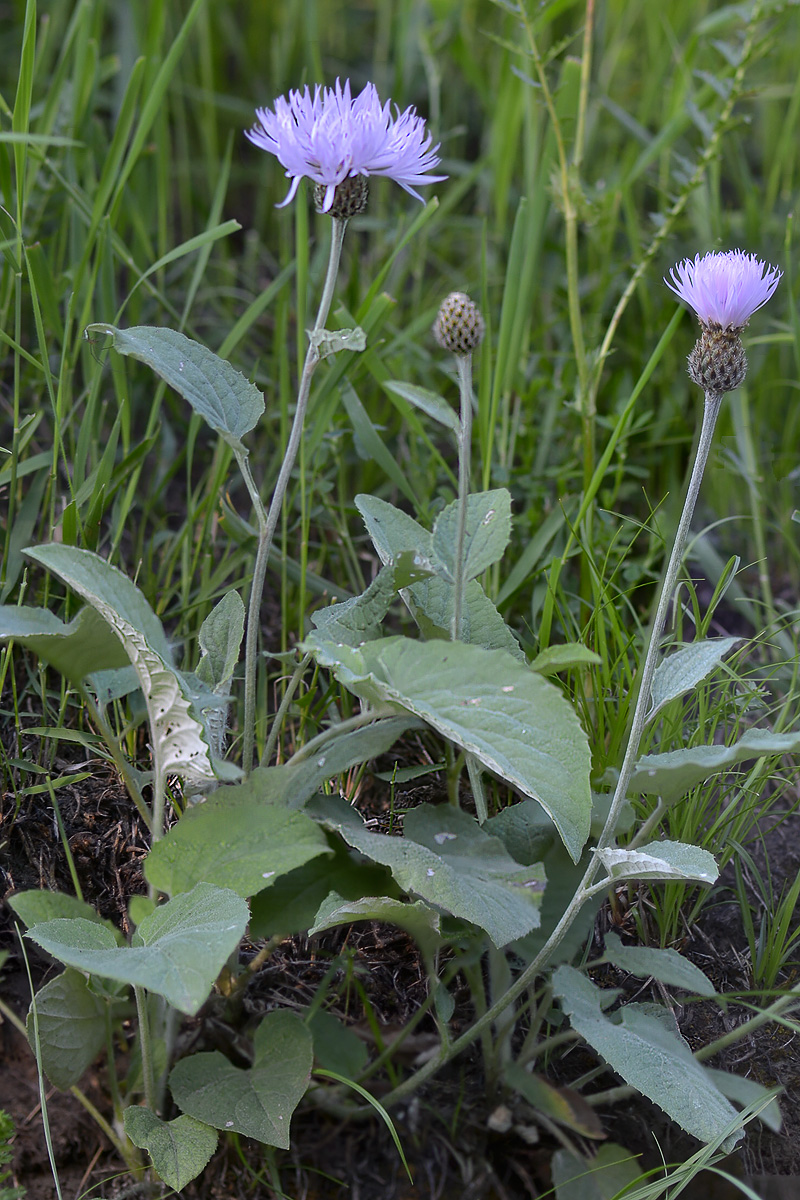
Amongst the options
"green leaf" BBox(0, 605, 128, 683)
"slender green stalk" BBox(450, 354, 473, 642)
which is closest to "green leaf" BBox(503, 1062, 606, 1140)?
"slender green stalk" BBox(450, 354, 473, 642)

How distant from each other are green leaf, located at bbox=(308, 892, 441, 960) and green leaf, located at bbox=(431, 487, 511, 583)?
0.33 m

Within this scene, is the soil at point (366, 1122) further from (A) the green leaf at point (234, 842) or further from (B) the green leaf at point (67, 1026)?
(A) the green leaf at point (234, 842)

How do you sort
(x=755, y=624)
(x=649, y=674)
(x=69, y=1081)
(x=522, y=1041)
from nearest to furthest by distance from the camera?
(x=649, y=674), (x=69, y=1081), (x=522, y=1041), (x=755, y=624)

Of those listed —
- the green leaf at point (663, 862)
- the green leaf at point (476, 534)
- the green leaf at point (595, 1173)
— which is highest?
the green leaf at point (476, 534)

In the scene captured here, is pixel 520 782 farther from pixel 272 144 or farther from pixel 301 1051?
pixel 272 144

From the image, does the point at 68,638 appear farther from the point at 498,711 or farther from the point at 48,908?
the point at 498,711

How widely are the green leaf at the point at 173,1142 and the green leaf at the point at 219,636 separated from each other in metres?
0.45

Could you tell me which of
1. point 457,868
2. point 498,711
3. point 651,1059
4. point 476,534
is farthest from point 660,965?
point 476,534

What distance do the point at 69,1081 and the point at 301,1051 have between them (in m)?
0.25

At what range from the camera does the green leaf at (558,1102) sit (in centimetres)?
103

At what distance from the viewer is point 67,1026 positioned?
1.01m

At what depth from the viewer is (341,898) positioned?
3.11 feet

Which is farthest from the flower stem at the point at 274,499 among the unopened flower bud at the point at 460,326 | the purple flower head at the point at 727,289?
the purple flower head at the point at 727,289

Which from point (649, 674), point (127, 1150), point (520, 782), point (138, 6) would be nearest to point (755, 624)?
point (649, 674)
